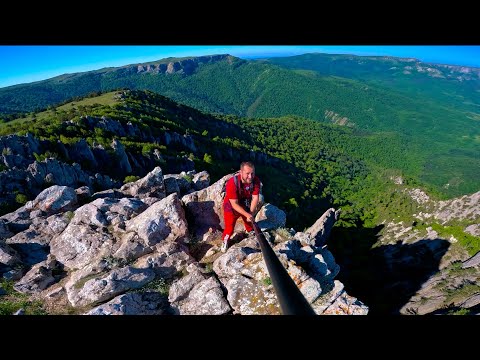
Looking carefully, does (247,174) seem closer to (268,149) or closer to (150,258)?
(150,258)

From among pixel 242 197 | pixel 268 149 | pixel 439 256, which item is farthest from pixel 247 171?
pixel 268 149

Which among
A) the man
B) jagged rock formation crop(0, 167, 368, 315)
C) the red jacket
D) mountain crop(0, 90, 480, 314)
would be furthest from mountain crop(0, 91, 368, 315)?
the red jacket

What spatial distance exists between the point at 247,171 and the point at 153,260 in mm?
3155

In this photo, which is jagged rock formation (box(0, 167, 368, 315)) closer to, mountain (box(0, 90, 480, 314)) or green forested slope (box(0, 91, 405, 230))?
mountain (box(0, 90, 480, 314))

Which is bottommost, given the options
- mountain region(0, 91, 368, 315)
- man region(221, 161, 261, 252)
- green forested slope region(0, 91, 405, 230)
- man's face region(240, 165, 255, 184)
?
green forested slope region(0, 91, 405, 230)

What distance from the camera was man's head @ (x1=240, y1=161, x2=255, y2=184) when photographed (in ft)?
21.1

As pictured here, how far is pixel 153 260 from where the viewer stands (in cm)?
703

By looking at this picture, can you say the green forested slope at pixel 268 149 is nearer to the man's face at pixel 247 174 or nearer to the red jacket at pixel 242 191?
the red jacket at pixel 242 191

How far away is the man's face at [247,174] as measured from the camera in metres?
6.45

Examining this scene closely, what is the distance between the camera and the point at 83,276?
21.9 feet

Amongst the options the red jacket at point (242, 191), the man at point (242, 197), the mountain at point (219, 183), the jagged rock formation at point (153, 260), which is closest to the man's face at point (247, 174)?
the man at point (242, 197)

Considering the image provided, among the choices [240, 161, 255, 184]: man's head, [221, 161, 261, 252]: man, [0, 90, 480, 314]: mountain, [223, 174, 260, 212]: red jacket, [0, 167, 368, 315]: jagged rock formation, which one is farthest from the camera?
[0, 90, 480, 314]: mountain
